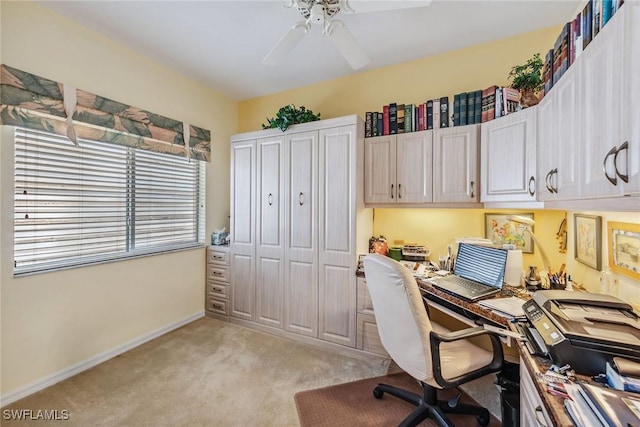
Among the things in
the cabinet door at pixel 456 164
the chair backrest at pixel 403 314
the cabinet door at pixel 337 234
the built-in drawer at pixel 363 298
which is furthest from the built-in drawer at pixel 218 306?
the cabinet door at pixel 456 164

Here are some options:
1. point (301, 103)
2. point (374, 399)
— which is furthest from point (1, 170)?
point (374, 399)

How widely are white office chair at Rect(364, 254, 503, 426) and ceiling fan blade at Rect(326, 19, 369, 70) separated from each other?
4.49 feet

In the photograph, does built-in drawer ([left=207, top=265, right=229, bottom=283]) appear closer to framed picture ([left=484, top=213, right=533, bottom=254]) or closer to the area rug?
the area rug

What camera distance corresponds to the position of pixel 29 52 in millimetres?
1846

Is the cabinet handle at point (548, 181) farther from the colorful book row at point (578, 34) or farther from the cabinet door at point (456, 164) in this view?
the cabinet door at point (456, 164)

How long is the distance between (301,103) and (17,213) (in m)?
2.65

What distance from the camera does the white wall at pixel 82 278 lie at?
1776 millimetres

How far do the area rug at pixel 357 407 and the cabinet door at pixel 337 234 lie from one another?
47cm

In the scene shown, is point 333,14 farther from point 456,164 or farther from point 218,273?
point 218,273

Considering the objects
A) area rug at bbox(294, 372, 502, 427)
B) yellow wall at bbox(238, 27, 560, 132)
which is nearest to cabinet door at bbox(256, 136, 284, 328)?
yellow wall at bbox(238, 27, 560, 132)

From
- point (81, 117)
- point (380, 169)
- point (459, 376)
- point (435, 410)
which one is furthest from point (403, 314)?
point (81, 117)

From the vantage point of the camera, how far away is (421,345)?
1362 mm

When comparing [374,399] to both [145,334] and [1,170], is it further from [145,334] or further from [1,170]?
[1,170]

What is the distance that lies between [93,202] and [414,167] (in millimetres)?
2740
